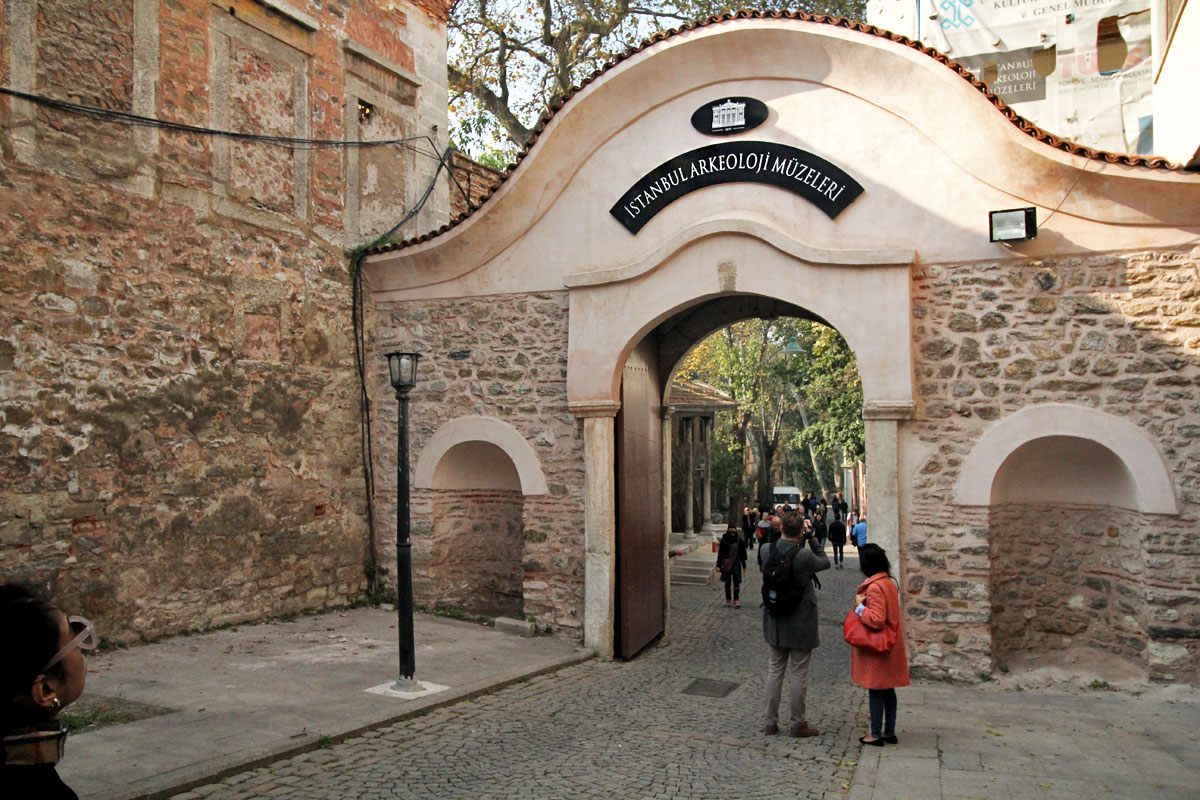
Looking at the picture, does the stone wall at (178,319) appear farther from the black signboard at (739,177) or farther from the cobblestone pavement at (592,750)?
the black signboard at (739,177)

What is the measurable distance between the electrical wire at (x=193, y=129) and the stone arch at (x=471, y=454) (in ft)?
11.0

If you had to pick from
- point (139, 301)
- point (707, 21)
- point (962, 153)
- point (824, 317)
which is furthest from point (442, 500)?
point (962, 153)

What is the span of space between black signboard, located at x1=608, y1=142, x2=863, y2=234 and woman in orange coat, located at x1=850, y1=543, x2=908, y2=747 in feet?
12.4

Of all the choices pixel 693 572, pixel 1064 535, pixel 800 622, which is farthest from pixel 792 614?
pixel 693 572

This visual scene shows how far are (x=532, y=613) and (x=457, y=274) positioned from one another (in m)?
3.69

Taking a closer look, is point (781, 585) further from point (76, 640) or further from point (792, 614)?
point (76, 640)

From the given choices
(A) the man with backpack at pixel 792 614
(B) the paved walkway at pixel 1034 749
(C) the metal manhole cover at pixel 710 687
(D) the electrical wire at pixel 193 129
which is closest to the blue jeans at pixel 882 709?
(B) the paved walkway at pixel 1034 749

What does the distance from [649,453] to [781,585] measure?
14.4ft

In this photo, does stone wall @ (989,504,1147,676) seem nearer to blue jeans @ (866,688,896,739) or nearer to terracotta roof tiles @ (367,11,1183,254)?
blue jeans @ (866,688,896,739)

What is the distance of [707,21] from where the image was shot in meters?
8.72

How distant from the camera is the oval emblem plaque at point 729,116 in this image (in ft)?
29.3

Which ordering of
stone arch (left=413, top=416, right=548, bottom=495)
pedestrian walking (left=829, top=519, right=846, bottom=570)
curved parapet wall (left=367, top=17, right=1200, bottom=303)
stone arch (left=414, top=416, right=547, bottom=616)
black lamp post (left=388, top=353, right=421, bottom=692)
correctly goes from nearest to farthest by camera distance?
black lamp post (left=388, top=353, right=421, bottom=692) < curved parapet wall (left=367, top=17, right=1200, bottom=303) < stone arch (left=413, top=416, right=548, bottom=495) < stone arch (left=414, top=416, right=547, bottom=616) < pedestrian walking (left=829, top=519, right=846, bottom=570)

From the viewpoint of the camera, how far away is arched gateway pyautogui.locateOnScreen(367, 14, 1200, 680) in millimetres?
7602

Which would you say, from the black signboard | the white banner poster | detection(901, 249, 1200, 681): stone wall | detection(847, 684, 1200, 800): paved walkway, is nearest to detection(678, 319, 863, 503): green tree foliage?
the white banner poster
